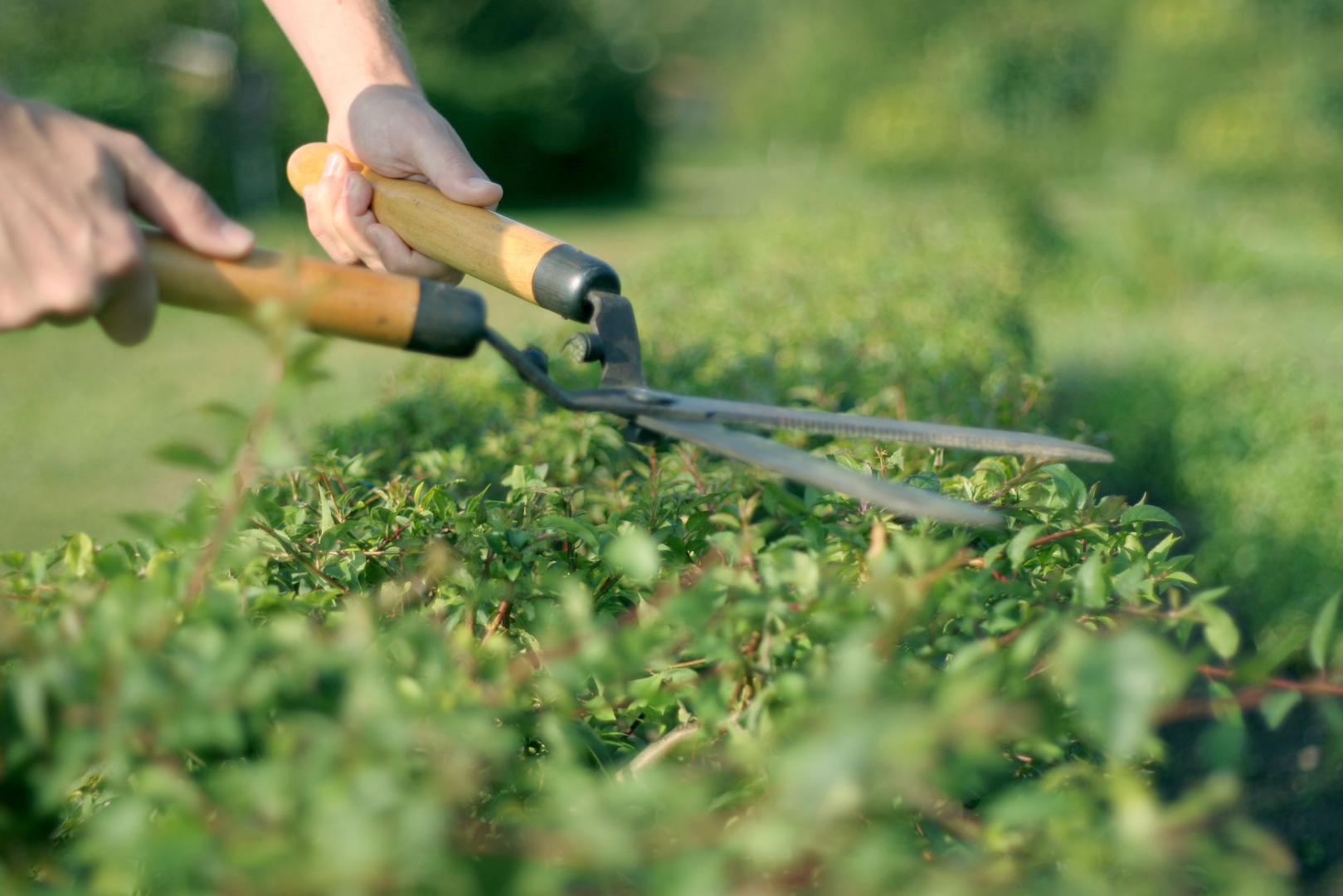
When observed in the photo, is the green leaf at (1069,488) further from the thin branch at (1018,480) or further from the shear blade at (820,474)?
the shear blade at (820,474)

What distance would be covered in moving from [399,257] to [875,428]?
42.6 inches

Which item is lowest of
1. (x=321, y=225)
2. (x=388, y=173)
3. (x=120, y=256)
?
(x=321, y=225)

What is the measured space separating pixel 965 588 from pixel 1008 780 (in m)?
0.34

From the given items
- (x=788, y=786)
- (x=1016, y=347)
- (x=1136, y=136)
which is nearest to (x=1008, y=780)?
(x=788, y=786)

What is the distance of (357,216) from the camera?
2119mm

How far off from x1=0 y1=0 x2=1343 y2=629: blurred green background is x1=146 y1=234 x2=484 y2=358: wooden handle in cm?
23

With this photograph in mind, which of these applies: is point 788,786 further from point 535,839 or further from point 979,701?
point 535,839

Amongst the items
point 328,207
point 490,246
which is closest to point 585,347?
point 490,246

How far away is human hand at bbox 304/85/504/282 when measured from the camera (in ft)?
6.70

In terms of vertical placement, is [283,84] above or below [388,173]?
below

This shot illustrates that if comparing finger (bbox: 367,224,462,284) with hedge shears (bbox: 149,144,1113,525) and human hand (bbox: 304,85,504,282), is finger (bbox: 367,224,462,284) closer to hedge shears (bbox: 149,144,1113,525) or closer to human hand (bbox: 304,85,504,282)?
human hand (bbox: 304,85,504,282)

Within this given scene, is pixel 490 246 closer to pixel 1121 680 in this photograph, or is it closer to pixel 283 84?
pixel 1121 680

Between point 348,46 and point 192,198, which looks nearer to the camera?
point 192,198

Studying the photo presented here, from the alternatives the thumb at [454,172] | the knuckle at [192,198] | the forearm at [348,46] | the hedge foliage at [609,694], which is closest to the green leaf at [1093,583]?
the hedge foliage at [609,694]
